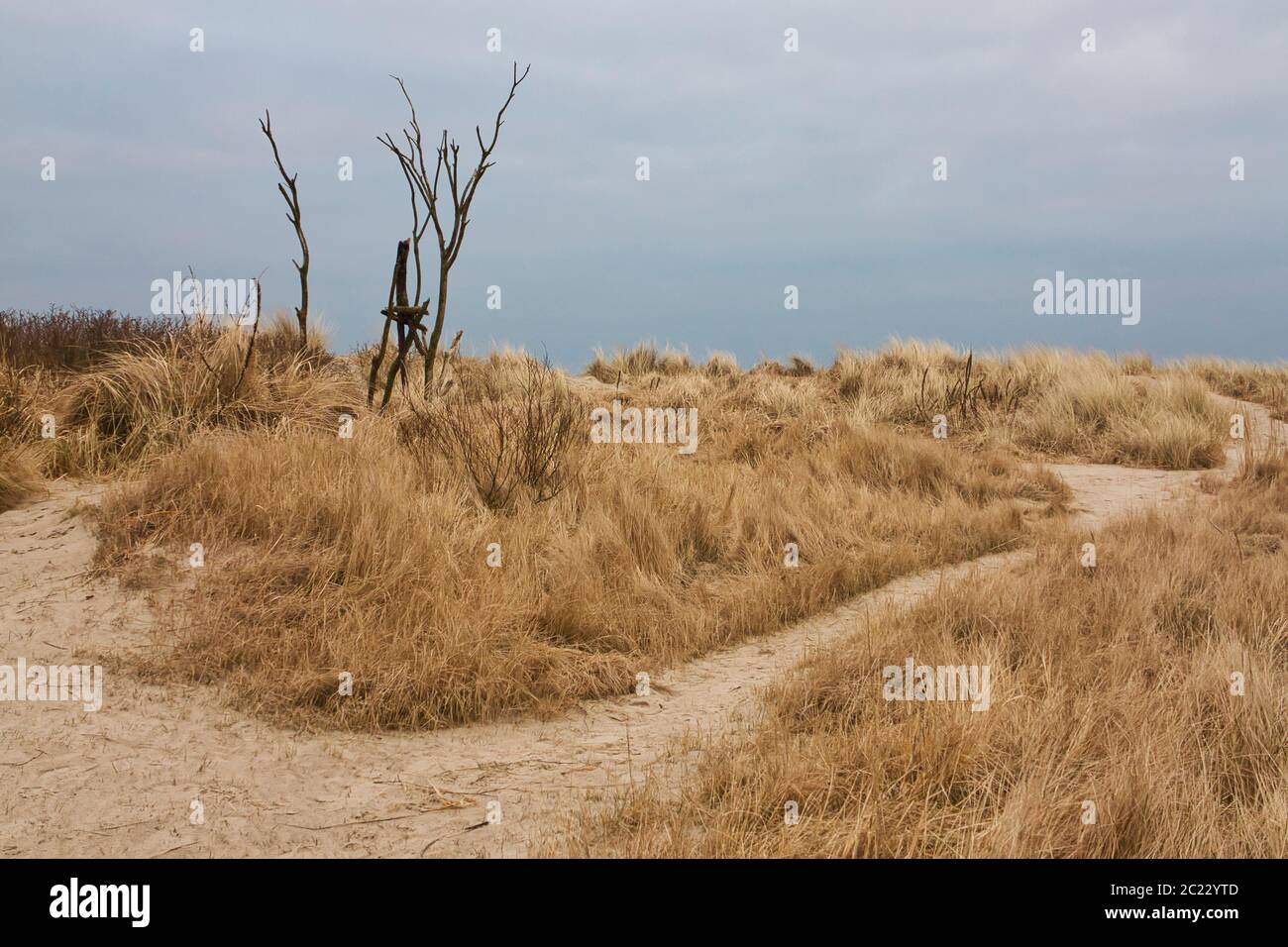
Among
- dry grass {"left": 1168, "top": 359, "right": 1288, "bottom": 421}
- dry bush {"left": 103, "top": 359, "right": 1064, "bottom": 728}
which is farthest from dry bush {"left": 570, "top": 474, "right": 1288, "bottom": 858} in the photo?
dry grass {"left": 1168, "top": 359, "right": 1288, "bottom": 421}

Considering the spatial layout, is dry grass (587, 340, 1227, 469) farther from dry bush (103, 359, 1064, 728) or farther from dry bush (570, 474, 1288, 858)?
dry bush (570, 474, 1288, 858)

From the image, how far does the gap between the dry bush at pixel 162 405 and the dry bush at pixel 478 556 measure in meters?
0.66

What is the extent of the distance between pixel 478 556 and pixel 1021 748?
10.8 ft

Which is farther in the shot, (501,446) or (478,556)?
(501,446)

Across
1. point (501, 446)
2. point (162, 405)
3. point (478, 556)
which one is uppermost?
point (162, 405)

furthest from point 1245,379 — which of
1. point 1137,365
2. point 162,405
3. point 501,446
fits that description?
point 162,405

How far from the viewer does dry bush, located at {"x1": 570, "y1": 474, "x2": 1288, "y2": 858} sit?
308 cm

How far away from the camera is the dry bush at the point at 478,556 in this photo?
4629 mm

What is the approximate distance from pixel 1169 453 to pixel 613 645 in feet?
29.2

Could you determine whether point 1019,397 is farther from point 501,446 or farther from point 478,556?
point 478,556

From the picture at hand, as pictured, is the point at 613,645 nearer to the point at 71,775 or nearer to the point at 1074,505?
the point at 71,775

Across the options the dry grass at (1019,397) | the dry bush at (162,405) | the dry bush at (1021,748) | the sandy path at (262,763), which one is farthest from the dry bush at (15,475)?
the dry grass at (1019,397)

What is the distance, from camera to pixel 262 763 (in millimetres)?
4043
